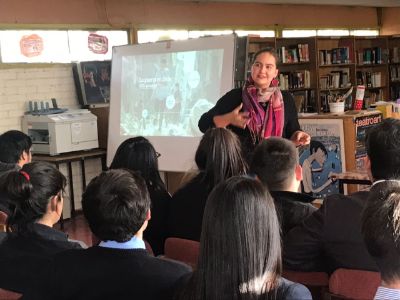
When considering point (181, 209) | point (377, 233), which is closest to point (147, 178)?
point (181, 209)

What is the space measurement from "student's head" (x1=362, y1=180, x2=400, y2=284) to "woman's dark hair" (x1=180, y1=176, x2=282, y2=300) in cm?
21

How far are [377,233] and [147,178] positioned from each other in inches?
76.0

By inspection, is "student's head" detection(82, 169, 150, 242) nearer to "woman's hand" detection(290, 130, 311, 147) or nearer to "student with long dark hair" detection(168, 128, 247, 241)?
"student with long dark hair" detection(168, 128, 247, 241)

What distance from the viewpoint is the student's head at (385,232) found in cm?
123

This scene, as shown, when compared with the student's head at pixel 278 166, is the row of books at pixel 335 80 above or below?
above

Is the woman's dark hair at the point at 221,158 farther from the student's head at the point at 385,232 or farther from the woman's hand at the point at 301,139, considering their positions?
the student's head at the point at 385,232

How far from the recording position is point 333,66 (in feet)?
32.6

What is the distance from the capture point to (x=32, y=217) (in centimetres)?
219

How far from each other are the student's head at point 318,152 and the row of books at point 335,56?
14.4 feet

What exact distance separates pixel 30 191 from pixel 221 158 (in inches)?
35.6

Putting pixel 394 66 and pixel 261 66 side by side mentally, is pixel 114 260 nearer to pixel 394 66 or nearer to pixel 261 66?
pixel 261 66

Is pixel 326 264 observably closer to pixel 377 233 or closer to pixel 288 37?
pixel 377 233

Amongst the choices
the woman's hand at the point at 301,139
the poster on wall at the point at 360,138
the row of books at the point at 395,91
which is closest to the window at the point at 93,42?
the poster on wall at the point at 360,138

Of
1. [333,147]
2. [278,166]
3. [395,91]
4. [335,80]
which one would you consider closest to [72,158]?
[333,147]
